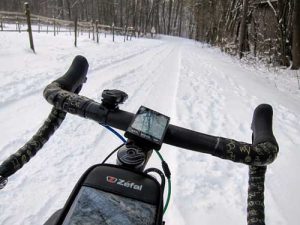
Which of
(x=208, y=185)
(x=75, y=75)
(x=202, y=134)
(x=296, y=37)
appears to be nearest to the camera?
(x=202, y=134)

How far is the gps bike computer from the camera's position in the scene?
3.86 ft

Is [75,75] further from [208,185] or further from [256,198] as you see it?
[208,185]

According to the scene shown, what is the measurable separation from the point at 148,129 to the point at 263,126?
1.34ft

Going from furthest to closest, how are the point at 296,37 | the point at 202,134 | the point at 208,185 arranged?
the point at 296,37, the point at 208,185, the point at 202,134

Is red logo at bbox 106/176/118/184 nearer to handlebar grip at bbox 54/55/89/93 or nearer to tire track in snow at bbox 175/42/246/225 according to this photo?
handlebar grip at bbox 54/55/89/93

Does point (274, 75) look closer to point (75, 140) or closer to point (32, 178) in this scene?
point (75, 140)

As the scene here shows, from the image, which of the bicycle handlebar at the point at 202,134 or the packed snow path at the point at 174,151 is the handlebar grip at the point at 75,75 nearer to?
the bicycle handlebar at the point at 202,134

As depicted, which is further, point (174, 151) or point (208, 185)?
point (174, 151)

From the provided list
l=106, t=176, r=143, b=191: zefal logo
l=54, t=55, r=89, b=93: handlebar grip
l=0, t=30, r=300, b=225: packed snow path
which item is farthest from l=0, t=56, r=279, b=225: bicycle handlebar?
l=0, t=30, r=300, b=225: packed snow path

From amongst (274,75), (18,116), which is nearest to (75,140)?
(18,116)

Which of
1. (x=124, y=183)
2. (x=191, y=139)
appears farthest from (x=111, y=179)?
(x=191, y=139)

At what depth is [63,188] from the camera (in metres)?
3.09

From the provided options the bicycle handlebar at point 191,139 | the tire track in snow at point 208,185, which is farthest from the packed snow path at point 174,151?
the bicycle handlebar at point 191,139

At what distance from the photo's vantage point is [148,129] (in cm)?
119
